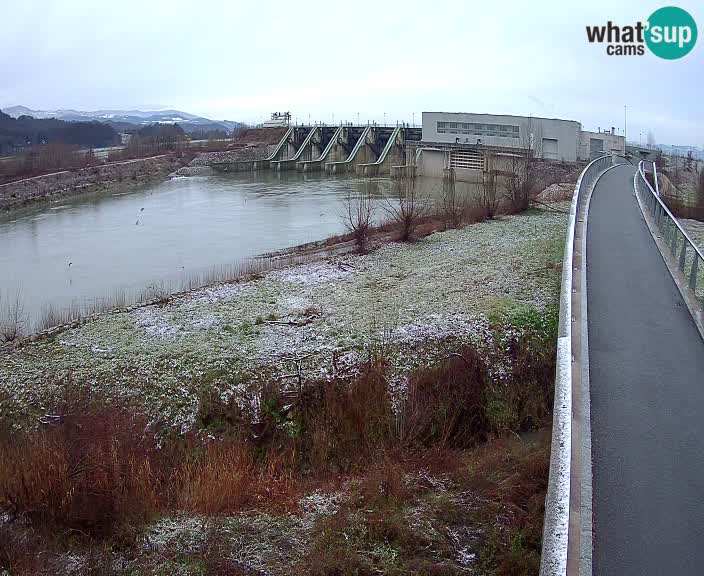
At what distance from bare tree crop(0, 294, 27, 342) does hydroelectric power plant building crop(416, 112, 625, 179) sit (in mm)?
32425

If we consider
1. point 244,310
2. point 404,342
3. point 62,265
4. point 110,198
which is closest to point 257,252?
point 62,265

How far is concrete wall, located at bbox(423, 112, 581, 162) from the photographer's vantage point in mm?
47000

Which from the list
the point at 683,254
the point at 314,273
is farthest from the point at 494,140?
the point at 683,254

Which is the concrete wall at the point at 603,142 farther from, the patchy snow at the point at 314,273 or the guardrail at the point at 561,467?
the guardrail at the point at 561,467

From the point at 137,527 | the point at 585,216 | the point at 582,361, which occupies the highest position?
the point at 585,216

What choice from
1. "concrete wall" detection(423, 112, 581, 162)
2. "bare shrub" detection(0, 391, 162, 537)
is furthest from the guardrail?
"concrete wall" detection(423, 112, 581, 162)

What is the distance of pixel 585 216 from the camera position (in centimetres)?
1574

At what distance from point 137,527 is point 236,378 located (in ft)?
11.2

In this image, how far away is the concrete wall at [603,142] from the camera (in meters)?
47.8

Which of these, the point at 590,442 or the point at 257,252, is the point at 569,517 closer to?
the point at 590,442

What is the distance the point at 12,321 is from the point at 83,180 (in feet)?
116

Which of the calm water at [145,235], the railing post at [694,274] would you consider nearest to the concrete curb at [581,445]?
the railing post at [694,274]

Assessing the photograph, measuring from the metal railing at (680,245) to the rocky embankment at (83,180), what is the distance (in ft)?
108

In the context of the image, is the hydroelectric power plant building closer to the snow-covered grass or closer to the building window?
the building window
